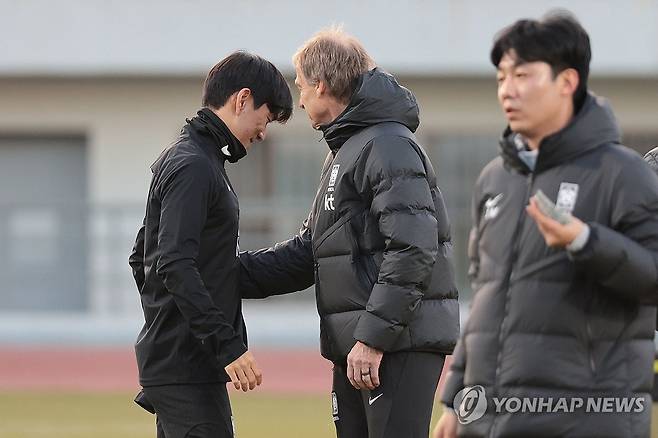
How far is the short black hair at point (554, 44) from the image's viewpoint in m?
4.28

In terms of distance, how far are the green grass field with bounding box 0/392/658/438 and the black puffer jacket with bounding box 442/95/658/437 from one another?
6.36 meters

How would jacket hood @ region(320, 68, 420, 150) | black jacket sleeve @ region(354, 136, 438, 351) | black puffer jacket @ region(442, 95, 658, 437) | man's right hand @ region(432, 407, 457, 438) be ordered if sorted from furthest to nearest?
jacket hood @ region(320, 68, 420, 150) < black jacket sleeve @ region(354, 136, 438, 351) < man's right hand @ region(432, 407, 457, 438) < black puffer jacket @ region(442, 95, 658, 437)

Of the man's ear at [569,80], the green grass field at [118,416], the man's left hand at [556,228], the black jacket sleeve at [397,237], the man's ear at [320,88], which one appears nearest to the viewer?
the man's left hand at [556,228]

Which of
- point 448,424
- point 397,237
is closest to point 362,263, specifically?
point 397,237

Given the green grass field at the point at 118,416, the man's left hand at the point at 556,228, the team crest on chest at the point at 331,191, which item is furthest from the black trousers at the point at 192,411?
the green grass field at the point at 118,416

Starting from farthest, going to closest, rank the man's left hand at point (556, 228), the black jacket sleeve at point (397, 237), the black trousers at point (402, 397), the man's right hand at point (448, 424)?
the black trousers at point (402, 397)
the black jacket sleeve at point (397, 237)
the man's right hand at point (448, 424)
the man's left hand at point (556, 228)

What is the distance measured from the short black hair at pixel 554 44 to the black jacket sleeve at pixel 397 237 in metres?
1.21

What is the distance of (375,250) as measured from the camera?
560cm

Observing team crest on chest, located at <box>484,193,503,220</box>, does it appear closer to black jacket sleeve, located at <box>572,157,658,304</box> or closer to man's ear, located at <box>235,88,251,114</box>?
black jacket sleeve, located at <box>572,157,658,304</box>

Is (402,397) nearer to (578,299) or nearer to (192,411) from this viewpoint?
(192,411)


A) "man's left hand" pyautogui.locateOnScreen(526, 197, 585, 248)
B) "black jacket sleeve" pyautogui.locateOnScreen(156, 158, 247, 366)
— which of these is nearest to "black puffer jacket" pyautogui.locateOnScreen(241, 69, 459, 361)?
"black jacket sleeve" pyautogui.locateOnScreen(156, 158, 247, 366)

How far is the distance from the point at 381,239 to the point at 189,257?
2.33 feet

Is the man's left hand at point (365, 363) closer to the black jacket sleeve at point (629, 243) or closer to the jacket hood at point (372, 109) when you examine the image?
the jacket hood at point (372, 109)

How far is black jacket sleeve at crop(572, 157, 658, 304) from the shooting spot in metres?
4.08
